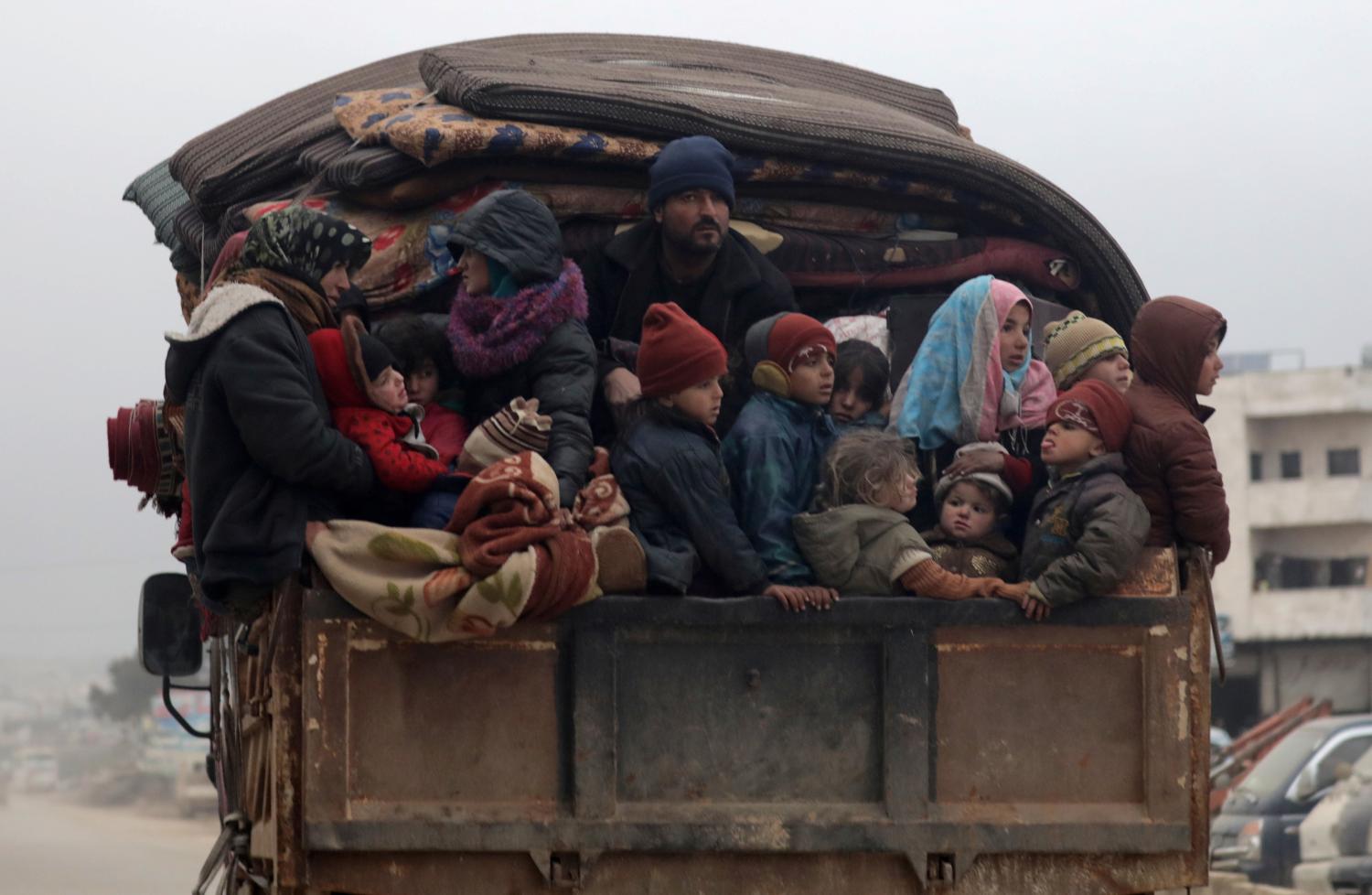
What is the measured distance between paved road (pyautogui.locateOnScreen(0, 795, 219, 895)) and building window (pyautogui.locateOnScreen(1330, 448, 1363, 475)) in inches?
1005

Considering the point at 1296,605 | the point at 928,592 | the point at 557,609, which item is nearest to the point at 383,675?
the point at 557,609

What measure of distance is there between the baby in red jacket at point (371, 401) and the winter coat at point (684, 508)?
1.35ft

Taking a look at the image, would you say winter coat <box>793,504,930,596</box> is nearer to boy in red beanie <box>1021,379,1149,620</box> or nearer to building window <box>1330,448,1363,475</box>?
boy in red beanie <box>1021,379,1149,620</box>

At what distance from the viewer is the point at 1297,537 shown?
4453 centimetres

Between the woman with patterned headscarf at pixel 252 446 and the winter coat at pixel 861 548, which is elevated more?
the woman with patterned headscarf at pixel 252 446

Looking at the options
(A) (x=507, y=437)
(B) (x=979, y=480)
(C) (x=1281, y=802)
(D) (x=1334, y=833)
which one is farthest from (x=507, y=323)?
(C) (x=1281, y=802)

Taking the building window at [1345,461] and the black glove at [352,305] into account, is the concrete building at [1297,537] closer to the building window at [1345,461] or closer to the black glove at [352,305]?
the building window at [1345,461]

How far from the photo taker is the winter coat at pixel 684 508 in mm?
3961

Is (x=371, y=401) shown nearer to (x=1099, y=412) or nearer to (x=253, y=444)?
(x=253, y=444)

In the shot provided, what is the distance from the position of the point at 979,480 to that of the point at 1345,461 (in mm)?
42041

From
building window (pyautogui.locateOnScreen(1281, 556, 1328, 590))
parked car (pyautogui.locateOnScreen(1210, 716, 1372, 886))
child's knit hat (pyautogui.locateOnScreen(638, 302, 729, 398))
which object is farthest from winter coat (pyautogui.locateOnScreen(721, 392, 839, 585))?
building window (pyautogui.locateOnScreen(1281, 556, 1328, 590))

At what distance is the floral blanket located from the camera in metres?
3.64

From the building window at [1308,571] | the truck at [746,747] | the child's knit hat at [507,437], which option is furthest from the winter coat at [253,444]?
the building window at [1308,571]

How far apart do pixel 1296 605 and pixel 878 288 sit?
1549 inches
